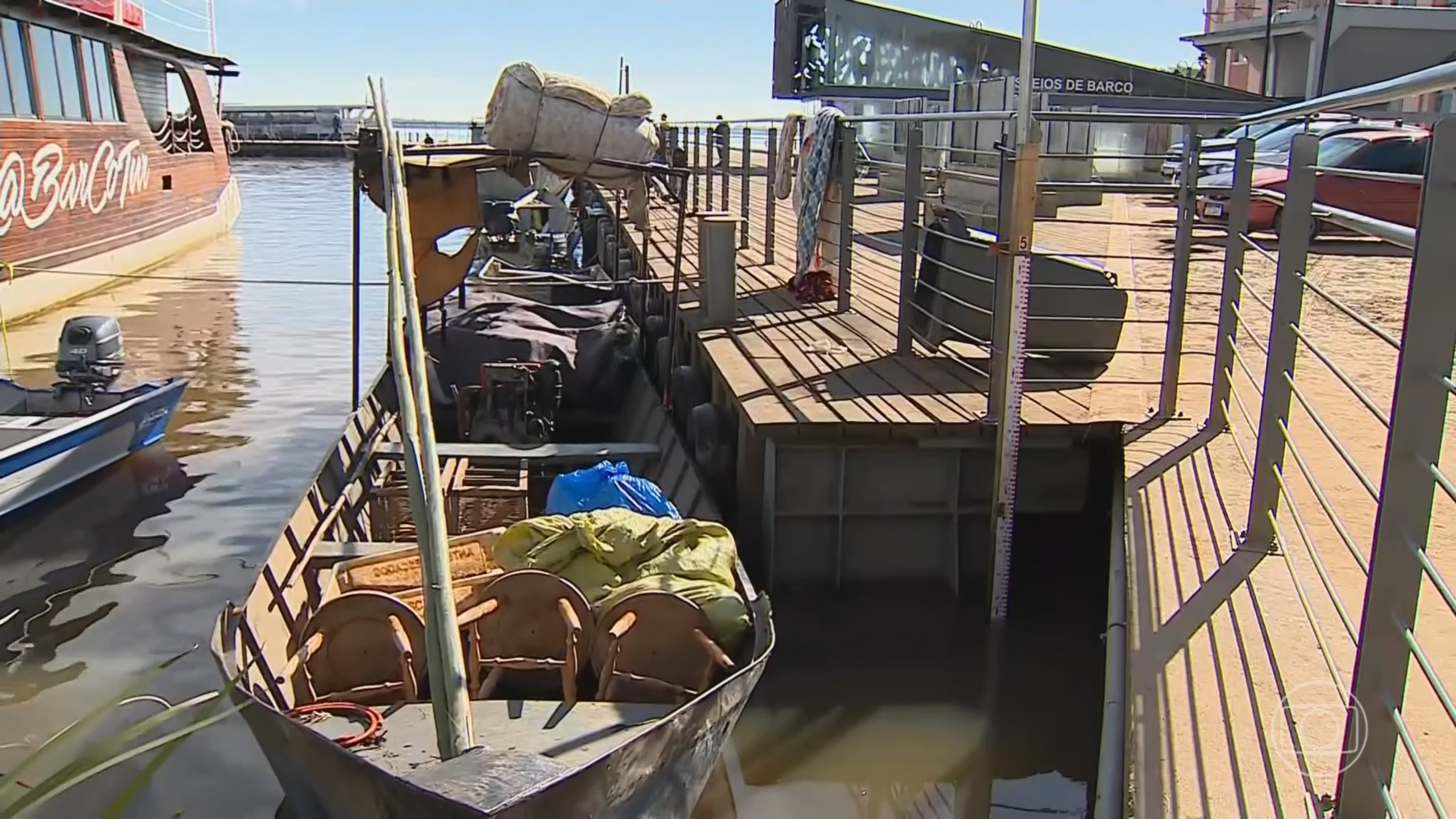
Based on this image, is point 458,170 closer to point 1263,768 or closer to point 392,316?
point 392,316

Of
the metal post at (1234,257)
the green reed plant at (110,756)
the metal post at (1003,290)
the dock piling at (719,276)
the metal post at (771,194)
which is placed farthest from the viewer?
the metal post at (771,194)

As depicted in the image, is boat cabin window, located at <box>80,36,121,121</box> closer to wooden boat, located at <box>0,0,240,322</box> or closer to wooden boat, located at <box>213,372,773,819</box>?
wooden boat, located at <box>0,0,240,322</box>

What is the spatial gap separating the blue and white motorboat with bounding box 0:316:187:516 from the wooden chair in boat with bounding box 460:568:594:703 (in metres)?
5.08

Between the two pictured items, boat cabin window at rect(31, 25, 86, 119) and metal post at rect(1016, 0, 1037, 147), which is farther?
boat cabin window at rect(31, 25, 86, 119)

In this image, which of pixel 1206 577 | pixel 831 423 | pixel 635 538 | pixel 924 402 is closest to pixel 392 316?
pixel 635 538

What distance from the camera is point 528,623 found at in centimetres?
470

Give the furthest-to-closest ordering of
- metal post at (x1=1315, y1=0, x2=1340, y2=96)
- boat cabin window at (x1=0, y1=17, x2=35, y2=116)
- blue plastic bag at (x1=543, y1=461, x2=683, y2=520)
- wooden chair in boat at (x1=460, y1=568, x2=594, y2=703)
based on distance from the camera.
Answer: metal post at (x1=1315, y1=0, x2=1340, y2=96), boat cabin window at (x1=0, y1=17, x2=35, y2=116), blue plastic bag at (x1=543, y1=461, x2=683, y2=520), wooden chair in boat at (x1=460, y1=568, x2=594, y2=703)

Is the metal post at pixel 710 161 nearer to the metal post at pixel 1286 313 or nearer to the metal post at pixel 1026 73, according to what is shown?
the metal post at pixel 1026 73

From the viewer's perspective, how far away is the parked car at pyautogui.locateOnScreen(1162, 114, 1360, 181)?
5414 millimetres

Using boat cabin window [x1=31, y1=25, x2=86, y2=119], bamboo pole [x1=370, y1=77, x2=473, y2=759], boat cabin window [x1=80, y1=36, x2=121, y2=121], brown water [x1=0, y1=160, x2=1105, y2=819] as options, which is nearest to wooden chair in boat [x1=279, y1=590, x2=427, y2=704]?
brown water [x1=0, y1=160, x2=1105, y2=819]

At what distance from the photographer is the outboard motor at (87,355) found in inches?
364

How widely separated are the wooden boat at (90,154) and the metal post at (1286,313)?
11.6 meters

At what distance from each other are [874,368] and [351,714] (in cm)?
405

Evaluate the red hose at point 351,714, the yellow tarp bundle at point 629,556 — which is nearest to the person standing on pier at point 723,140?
the yellow tarp bundle at point 629,556
